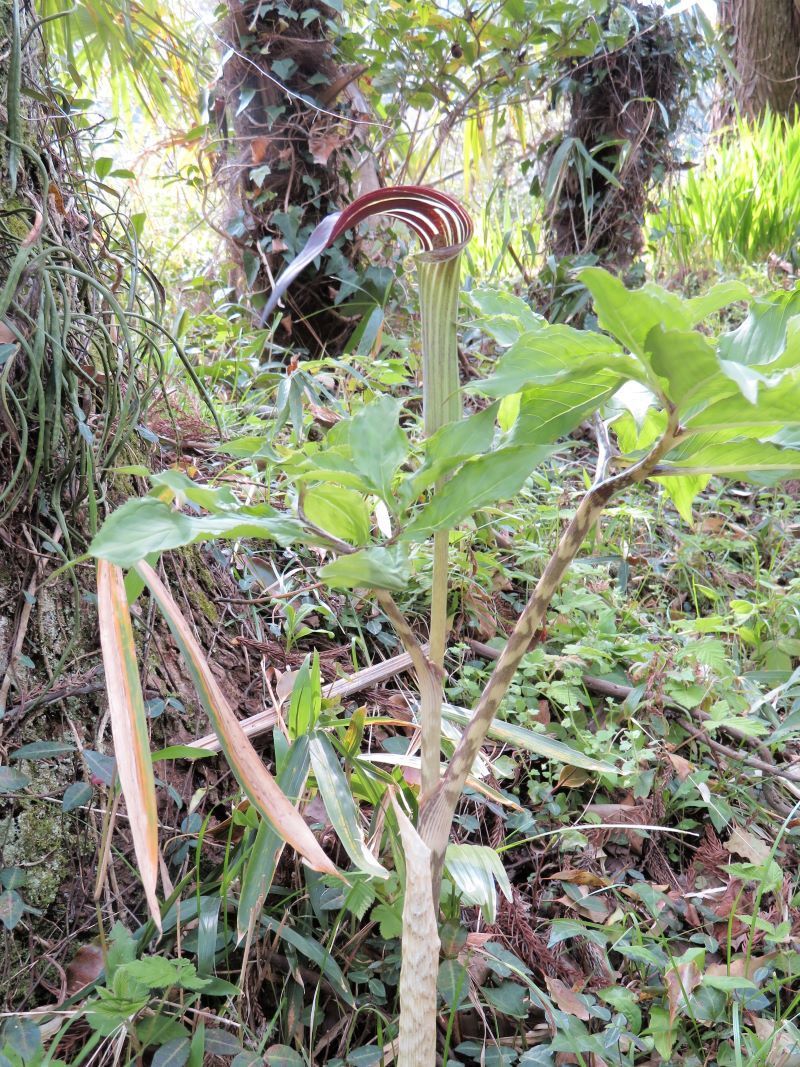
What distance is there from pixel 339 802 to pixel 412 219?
1.53 feet

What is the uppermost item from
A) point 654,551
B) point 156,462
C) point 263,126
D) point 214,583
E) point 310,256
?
point 263,126

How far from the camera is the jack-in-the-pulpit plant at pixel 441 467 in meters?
0.43

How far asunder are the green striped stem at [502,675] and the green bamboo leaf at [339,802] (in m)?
0.05


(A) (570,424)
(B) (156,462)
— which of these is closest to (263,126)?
(B) (156,462)

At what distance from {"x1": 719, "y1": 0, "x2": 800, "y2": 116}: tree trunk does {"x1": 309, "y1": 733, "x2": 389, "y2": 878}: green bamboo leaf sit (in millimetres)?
4618

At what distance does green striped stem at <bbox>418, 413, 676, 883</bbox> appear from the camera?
0.53 meters

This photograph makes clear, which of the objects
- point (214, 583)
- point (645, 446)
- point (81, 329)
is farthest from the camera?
point (214, 583)

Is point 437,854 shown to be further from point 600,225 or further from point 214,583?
point 600,225

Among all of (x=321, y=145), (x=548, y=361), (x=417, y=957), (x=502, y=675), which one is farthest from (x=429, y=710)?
(x=321, y=145)

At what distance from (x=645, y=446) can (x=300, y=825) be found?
0.39m

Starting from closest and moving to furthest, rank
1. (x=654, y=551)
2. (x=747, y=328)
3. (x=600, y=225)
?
1. (x=747, y=328)
2. (x=654, y=551)
3. (x=600, y=225)

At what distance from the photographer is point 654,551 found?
5.08 feet

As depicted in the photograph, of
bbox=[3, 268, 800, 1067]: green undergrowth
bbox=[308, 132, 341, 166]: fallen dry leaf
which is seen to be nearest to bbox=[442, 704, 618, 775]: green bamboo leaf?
bbox=[3, 268, 800, 1067]: green undergrowth

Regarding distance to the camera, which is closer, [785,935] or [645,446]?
[645,446]
